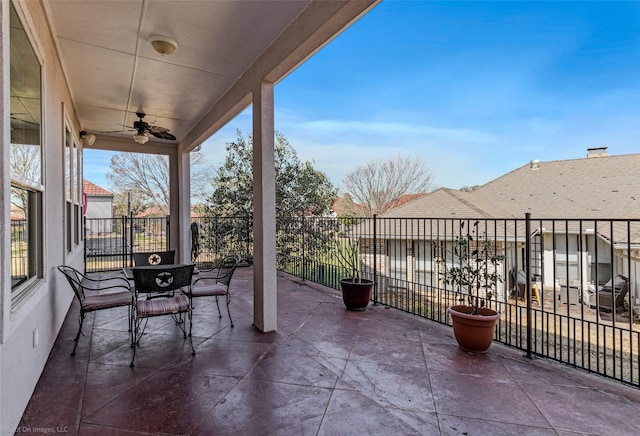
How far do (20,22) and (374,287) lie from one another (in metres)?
4.01

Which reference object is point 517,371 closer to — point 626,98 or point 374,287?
point 374,287

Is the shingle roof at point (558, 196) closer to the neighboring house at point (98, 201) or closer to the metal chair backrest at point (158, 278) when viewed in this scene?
the metal chair backrest at point (158, 278)

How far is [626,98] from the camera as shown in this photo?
14695mm

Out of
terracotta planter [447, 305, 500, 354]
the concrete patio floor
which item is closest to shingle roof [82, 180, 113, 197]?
the concrete patio floor

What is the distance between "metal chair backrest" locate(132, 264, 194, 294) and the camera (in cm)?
281

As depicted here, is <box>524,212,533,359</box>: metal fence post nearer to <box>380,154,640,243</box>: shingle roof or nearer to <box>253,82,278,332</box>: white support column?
<box>253,82,278,332</box>: white support column

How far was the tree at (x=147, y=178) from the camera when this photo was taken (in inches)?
627

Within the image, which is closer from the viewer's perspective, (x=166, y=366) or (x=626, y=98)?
(x=166, y=366)

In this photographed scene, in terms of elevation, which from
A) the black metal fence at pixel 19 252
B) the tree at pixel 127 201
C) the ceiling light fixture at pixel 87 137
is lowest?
the black metal fence at pixel 19 252

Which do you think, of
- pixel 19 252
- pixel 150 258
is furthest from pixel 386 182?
pixel 19 252

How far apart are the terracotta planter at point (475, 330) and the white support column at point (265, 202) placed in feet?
5.81

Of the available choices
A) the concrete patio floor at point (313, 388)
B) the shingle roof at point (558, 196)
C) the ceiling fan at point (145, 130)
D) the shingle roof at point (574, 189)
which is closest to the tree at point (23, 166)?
the concrete patio floor at point (313, 388)

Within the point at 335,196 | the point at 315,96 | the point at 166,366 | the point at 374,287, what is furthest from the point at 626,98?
the point at 166,366

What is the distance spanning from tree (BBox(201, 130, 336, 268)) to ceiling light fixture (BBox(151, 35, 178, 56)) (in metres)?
4.84
